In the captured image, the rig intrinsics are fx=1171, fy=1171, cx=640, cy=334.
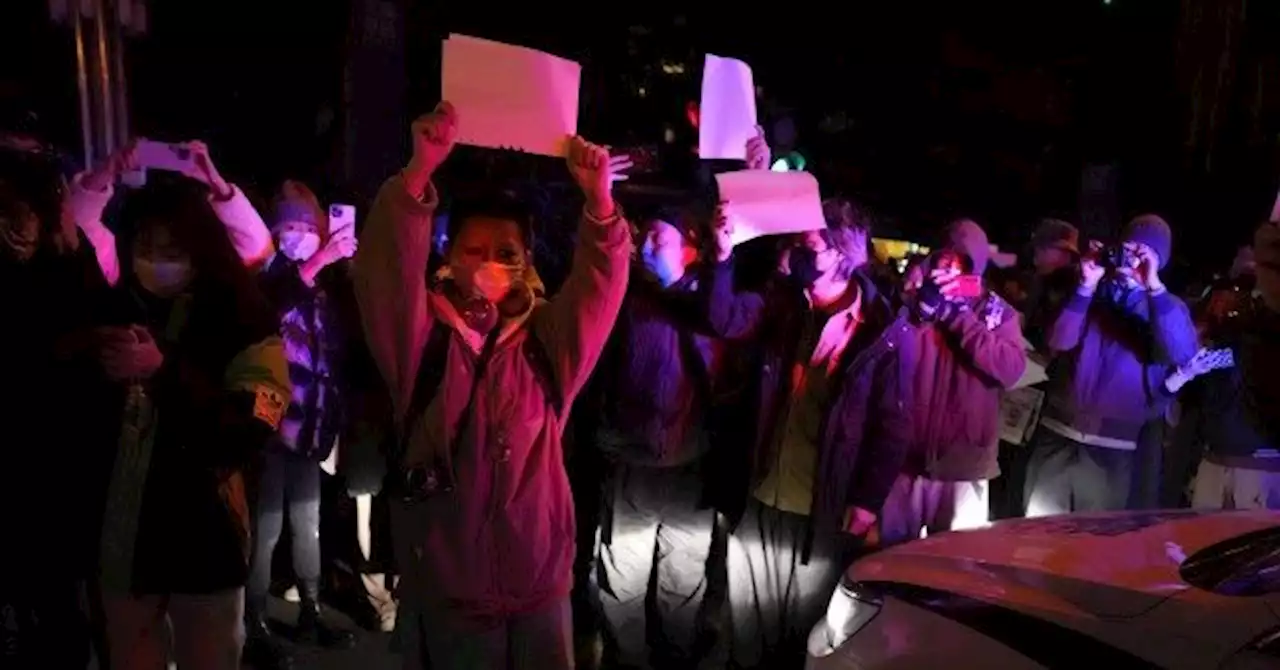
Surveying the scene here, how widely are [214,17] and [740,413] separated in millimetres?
13629

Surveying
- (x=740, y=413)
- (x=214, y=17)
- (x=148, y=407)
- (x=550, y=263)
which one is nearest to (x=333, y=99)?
(x=214, y=17)

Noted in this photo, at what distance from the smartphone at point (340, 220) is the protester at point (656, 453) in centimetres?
141

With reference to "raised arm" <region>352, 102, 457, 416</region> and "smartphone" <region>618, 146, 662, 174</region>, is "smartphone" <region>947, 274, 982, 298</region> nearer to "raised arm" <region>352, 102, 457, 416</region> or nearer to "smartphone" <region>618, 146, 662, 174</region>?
"smartphone" <region>618, 146, 662, 174</region>

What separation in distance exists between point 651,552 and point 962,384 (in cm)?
159

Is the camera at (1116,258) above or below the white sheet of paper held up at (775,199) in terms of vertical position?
below

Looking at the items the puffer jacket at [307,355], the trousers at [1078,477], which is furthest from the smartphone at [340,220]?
the trousers at [1078,477]

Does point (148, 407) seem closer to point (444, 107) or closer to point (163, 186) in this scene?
point (163, 186)

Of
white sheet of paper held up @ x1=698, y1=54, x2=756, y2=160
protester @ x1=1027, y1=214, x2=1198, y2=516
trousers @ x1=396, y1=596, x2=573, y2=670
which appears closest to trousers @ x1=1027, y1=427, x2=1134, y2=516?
protester @ x1=1027, y1=214, x2=1198, y2=516

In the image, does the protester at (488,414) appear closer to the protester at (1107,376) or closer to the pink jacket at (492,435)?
the pink jacket at (492,435)

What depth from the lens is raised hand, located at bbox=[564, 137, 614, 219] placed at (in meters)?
3.17

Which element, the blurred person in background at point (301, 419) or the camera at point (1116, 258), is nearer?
the blurred person in background at point (301, 419)

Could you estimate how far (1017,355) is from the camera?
5.06 meters

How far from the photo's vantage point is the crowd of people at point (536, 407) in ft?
10.6

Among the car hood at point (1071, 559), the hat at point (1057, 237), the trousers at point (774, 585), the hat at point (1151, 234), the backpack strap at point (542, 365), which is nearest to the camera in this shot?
the car hood at point (1071, 559)
